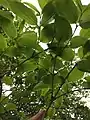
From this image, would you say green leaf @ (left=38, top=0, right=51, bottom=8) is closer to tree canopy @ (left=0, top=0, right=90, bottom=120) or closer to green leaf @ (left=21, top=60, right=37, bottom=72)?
tree canopy @ (left=0, top=0, right=90, bottom=120)

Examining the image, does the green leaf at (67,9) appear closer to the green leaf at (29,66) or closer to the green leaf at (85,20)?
the green leaf at (85,20)

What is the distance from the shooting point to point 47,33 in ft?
1.09

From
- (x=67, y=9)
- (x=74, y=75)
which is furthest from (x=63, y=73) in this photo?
(x=67, y=9)

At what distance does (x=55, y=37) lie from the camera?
331mm

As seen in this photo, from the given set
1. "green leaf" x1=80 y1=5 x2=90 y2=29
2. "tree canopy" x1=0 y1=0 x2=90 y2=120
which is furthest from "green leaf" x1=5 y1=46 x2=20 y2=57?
"green leaf" x1=80 y1=5 x2=90 y2=29

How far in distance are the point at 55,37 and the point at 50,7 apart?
0.13ft

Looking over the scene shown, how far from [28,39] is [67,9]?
7 cm

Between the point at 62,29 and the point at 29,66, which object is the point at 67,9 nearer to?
the point at 62,29

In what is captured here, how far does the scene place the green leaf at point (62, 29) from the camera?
313 mm

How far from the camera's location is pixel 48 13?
0.31m

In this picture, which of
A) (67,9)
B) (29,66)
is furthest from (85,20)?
(29,66)

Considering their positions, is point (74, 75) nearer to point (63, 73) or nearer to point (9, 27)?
point (63, 73)

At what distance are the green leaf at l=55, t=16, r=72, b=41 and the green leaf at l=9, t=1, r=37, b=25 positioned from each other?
3cm

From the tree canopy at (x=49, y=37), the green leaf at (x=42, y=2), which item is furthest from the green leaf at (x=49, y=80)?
the green leaf at (x=42, y=2)
